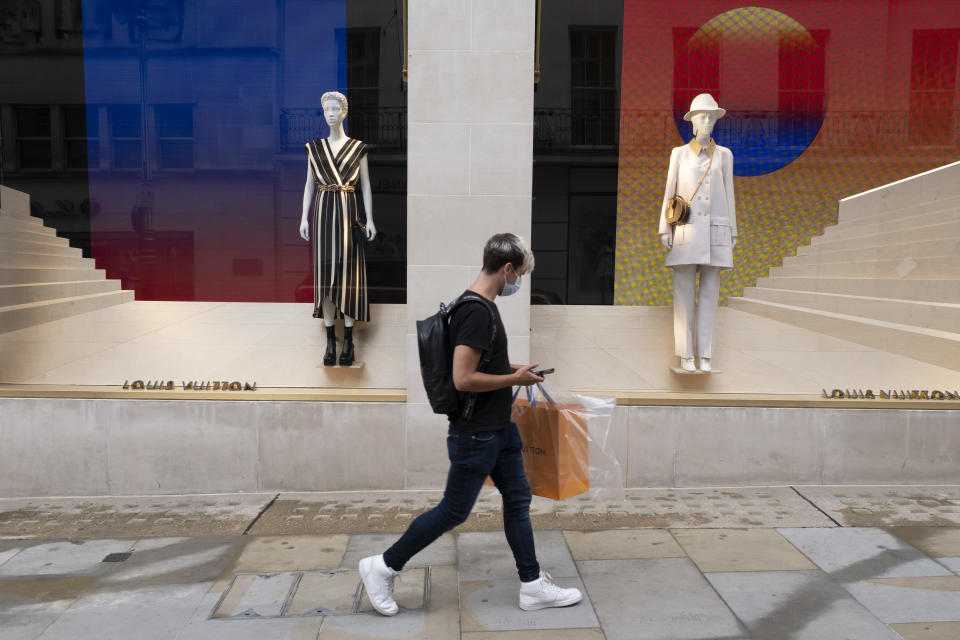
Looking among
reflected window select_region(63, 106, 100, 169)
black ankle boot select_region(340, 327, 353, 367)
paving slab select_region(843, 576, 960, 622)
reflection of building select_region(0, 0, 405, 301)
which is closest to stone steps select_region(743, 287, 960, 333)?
paving slab select_region(843, 576, 960, 622)

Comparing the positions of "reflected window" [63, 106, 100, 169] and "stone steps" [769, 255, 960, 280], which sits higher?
"reflected window" [63, 106, 100, 169]

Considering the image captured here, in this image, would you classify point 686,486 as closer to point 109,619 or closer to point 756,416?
point 756,416

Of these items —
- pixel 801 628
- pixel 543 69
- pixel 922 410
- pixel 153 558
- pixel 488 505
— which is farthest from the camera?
pixel 543 69

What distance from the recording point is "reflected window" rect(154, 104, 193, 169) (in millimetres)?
6145

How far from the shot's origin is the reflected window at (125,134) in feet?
20.1

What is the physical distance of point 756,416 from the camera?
5668 mm

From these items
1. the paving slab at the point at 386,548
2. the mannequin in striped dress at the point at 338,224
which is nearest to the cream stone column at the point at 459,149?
the mannequin in striped dress at the point at 338,224

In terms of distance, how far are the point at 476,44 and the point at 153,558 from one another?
4263 mm

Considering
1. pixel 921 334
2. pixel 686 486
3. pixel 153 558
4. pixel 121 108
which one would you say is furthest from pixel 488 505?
pixel 121 108

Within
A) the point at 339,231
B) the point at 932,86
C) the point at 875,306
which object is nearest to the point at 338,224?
the point at 339,231

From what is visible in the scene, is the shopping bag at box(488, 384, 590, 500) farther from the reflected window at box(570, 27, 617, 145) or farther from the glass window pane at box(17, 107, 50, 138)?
the glass window pane at box(17, 107, 50, 138)

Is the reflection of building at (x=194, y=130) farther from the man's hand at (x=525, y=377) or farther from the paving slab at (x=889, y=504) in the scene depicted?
the paving slab at (x=889, y=504)

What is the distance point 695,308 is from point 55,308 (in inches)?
220

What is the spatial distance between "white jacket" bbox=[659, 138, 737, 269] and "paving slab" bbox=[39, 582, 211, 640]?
14.4 ft
